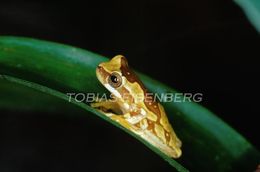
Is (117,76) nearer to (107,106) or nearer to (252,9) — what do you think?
(107,106)

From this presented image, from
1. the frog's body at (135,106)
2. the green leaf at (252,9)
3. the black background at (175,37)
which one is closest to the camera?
the green leaf at (252,9)

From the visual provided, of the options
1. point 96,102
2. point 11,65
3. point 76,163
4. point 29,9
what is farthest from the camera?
point 29,9

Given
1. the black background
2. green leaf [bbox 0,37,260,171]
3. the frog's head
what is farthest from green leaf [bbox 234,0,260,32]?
the black background

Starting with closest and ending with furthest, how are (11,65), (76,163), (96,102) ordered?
(11,65), (96,102), (76,163)

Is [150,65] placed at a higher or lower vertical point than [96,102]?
higher

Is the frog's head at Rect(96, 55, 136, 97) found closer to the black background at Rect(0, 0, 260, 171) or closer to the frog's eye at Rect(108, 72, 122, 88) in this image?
the frog's eye at Rect(108, 72, 122, 88)

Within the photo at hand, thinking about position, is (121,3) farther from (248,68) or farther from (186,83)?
(248,68)

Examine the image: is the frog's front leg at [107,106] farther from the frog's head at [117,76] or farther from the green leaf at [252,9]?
the green leaf at [252,9]

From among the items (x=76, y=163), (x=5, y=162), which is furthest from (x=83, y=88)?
(x=5, y=162)

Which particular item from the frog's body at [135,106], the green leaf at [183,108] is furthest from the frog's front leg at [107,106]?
the green leaf at [183,108]
